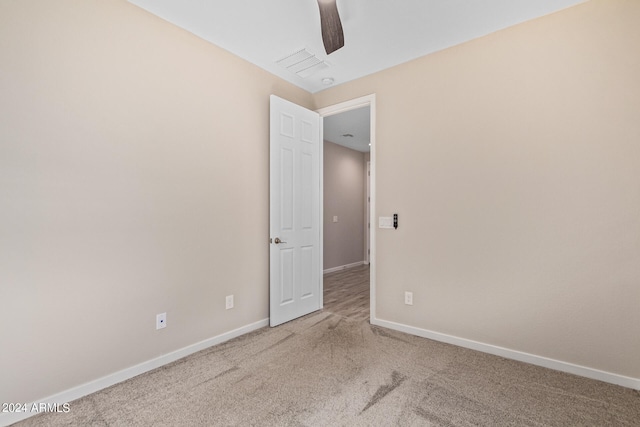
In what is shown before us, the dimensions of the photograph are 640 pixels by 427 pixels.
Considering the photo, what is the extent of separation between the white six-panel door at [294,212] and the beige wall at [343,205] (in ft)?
7.94

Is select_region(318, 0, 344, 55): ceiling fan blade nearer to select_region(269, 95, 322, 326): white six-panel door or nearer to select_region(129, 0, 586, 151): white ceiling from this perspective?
select_region(129, 0, 586, 151): white ceiling

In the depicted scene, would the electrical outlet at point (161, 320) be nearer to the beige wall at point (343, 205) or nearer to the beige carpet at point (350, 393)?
the beige carpet at point (350, 393)

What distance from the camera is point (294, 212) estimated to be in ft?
10.9

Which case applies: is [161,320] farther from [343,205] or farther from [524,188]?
[343,205]

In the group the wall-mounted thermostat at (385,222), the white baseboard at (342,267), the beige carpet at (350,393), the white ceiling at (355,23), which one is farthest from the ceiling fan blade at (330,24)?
the white baseboard at (342,267)

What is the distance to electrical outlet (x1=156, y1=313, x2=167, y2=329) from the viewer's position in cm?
229

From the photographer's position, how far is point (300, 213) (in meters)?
3.38

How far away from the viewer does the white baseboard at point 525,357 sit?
79.6 inches

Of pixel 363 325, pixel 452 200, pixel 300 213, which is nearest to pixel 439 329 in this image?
pixel 363 325

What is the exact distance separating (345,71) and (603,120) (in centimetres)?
220

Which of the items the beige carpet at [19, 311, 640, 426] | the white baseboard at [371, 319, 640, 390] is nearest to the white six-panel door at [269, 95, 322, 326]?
the beige carpet at [19, 311, 640, 426]

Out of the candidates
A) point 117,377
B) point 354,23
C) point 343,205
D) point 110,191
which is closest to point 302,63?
point 354,23

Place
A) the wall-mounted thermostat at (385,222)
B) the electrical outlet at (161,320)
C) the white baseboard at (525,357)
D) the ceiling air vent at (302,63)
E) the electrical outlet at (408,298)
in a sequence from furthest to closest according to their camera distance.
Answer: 1. the wall-mounted thermostat at (385,222)
2. the electrical outlet at (408,298)
3. the ceiling air vent at (302,63)
4. the electrical outlet at (161,320)
5. the white baseboard at (525,357)

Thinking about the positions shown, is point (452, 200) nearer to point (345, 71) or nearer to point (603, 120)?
point (603, 120)
